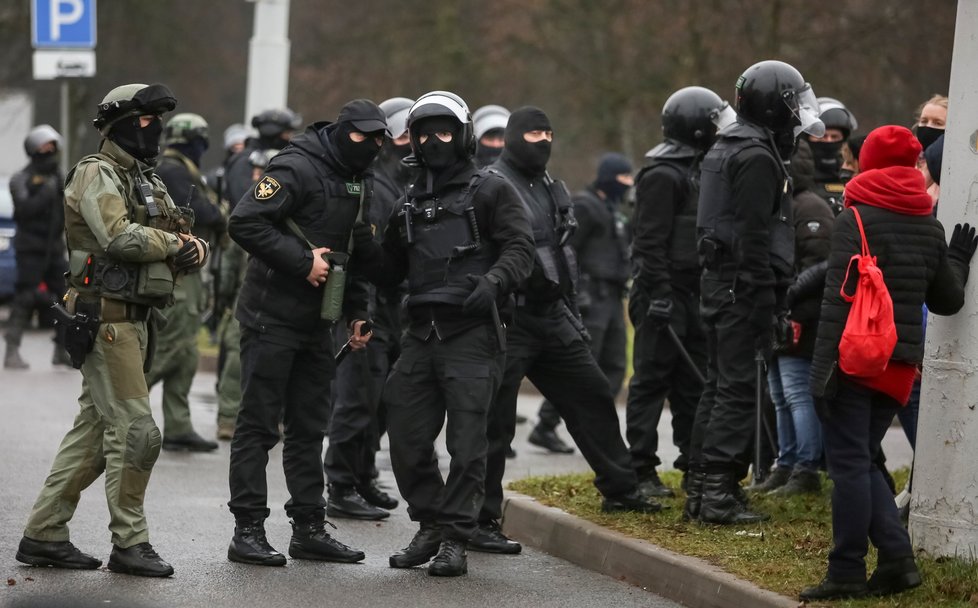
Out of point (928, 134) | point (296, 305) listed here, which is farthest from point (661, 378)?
point (296, 305)

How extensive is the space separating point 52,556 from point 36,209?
8501 millimetres

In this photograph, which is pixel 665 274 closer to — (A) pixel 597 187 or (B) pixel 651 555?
(B) pixel 651 555

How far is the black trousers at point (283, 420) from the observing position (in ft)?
23.0

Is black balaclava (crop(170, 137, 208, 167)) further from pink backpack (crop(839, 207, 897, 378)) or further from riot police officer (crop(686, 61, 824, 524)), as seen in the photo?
pink backpack (crop(839, 207, 897, 378))

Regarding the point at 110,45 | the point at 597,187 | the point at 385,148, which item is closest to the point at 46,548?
the point at 385,148

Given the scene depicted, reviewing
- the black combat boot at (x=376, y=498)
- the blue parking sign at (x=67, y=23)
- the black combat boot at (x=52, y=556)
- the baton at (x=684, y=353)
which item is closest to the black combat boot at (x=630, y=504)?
the baton at (x=684, y=353)

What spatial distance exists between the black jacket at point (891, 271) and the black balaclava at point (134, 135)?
2820 millimetres

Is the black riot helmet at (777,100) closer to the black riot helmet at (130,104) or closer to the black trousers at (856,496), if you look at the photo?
the black trousers at (856,496)

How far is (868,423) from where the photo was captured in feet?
20.0

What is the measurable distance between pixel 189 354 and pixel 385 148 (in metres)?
2.32

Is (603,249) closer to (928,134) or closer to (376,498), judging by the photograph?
(928,134)

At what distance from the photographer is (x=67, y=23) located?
1593cm

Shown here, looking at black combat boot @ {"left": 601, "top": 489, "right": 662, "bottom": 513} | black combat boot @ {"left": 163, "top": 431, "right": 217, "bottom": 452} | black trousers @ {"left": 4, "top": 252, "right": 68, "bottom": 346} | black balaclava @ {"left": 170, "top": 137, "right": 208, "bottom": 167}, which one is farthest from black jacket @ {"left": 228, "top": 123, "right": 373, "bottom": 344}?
black trousers @ {"left": 4, "top": 252, "right": 68, "bottom": 346}

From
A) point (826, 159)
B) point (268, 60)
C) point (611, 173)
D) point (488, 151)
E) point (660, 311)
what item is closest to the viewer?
point (660, 311)
